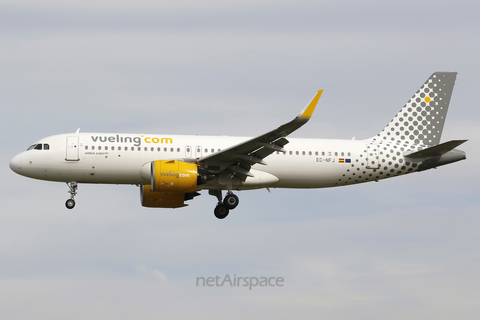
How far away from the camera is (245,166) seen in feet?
113

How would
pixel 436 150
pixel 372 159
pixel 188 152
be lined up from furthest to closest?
pixel 372 159 → pixel 436 150 → pixel 188 152

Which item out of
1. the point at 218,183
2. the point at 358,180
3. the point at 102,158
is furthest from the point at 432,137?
the point at 102,158

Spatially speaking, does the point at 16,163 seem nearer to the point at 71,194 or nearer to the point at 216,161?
the point at 71,194

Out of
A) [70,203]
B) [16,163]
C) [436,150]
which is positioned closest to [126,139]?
[70,203]

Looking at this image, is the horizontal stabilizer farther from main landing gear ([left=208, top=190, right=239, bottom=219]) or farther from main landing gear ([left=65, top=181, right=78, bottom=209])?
main landing gear ([left=65, top=181, right=78, bottom=209])

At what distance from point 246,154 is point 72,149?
8322 millimetres

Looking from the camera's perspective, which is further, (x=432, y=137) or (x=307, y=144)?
(x=432, y=137)

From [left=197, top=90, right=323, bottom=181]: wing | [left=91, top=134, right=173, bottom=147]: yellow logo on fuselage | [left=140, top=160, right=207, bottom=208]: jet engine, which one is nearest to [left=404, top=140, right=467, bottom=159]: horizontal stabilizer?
[left=197, top=90, right=323, bottom=181]: wing

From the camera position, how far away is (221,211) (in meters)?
36.2

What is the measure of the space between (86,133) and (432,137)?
59.4ft

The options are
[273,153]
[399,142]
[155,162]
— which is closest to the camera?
[155,162]

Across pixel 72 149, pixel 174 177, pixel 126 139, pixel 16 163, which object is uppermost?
pixel 126 139

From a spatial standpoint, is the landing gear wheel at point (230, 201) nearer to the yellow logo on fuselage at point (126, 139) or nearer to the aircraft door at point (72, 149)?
the yellow logo on fuselage at point (126, 139)

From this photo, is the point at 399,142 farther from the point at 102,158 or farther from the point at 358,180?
the point at 102,158
